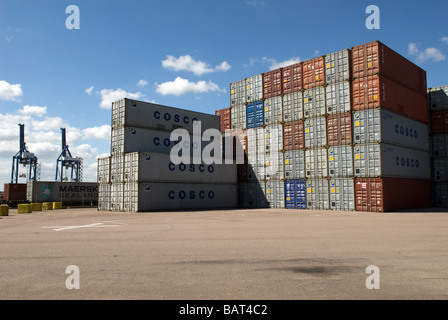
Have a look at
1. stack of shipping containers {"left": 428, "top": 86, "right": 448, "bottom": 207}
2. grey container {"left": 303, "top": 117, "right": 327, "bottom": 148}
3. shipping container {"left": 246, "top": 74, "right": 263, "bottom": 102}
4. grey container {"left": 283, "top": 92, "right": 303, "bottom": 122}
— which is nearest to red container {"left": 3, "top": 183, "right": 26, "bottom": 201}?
shipping container {"left": 246, "top": 74, "right": 263, "bottom": 102}

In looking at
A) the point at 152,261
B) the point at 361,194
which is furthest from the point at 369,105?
the point at 152,261

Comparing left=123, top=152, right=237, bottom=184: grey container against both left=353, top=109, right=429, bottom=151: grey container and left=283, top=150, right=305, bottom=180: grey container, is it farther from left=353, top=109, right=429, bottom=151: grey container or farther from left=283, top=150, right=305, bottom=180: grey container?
left=353, top=109, right=429, bottom=151: grey container

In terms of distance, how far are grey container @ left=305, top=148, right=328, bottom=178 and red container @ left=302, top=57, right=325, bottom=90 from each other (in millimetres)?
6149

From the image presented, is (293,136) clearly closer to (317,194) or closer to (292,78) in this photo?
(292,78)

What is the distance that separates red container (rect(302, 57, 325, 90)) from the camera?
101 ft

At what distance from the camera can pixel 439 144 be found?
33.3 meters

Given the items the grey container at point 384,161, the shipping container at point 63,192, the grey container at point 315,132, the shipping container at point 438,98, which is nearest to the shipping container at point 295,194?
the grey container at point 315,132

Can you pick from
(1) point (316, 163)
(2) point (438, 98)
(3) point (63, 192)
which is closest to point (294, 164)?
(1) point (316, 163)

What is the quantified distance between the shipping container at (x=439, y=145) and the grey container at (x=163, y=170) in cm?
2181

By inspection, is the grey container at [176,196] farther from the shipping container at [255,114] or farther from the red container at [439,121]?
the red container at [439,121]

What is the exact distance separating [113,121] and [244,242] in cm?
2424

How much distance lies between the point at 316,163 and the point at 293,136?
365 centimetres
